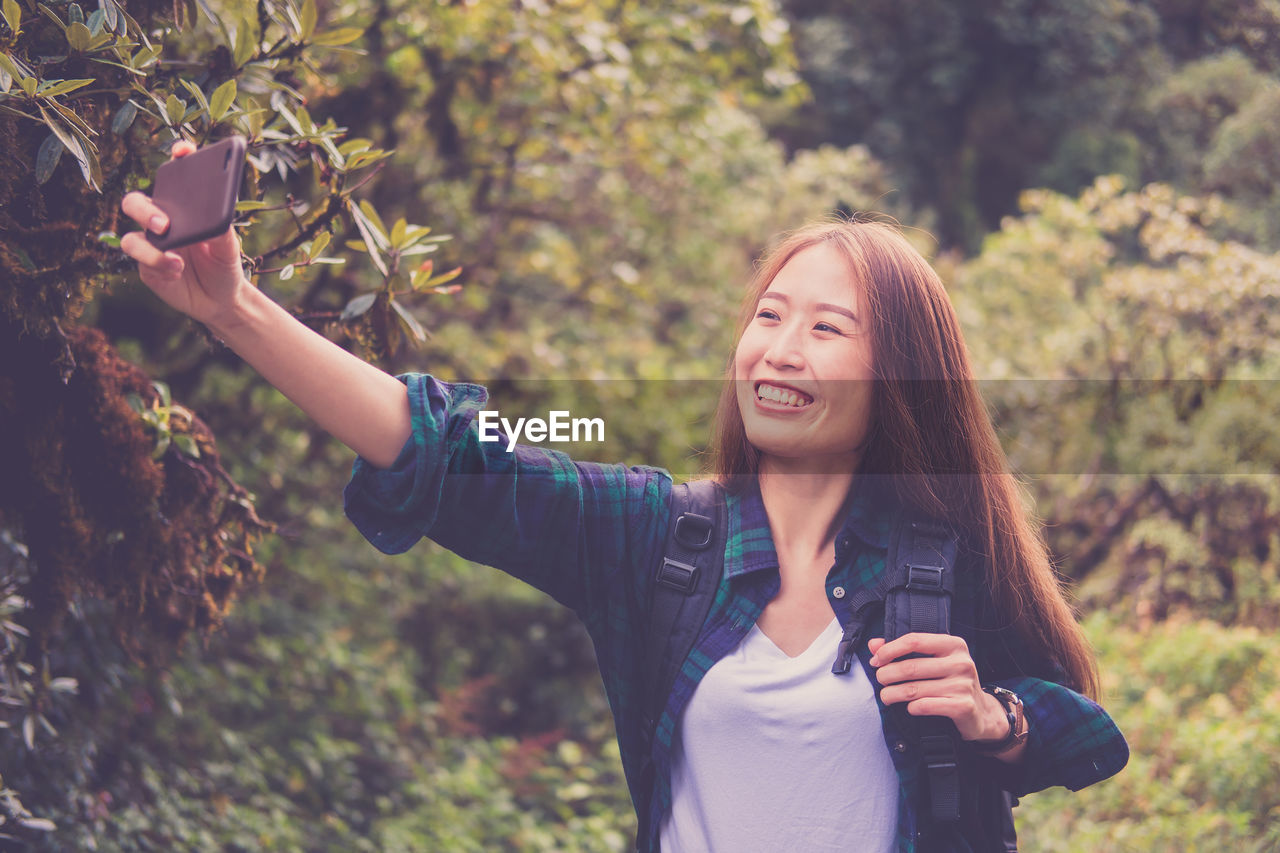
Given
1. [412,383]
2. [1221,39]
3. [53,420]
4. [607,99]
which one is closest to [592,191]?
[607,99]

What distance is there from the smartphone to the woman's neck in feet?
2.84

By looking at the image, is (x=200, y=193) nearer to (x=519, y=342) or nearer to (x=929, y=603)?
(x=929, y=603)

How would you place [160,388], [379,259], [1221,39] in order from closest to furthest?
Answer: [379,259] → [160,388] → [1221,39]

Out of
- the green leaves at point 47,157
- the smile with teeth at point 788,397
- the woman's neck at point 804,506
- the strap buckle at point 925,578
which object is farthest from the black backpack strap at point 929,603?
the green leaves at point 47,157

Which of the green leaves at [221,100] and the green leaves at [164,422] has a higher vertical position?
the green leaves at [221,100]

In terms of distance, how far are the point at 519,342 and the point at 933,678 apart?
159 inches

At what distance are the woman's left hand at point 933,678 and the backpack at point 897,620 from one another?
3cm

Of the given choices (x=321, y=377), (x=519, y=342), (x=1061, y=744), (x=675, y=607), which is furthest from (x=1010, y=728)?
(x=519, y=342)

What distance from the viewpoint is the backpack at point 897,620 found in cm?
142

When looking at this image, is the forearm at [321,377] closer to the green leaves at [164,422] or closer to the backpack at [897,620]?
the backpack at [897,620]

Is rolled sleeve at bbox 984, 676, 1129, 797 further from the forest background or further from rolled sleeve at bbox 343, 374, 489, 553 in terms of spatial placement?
the forest background

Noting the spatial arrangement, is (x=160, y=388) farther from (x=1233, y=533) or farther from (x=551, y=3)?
(x=1233, y=533)

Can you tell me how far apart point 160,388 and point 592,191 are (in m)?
4.35

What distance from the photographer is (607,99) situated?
4.35 meters
